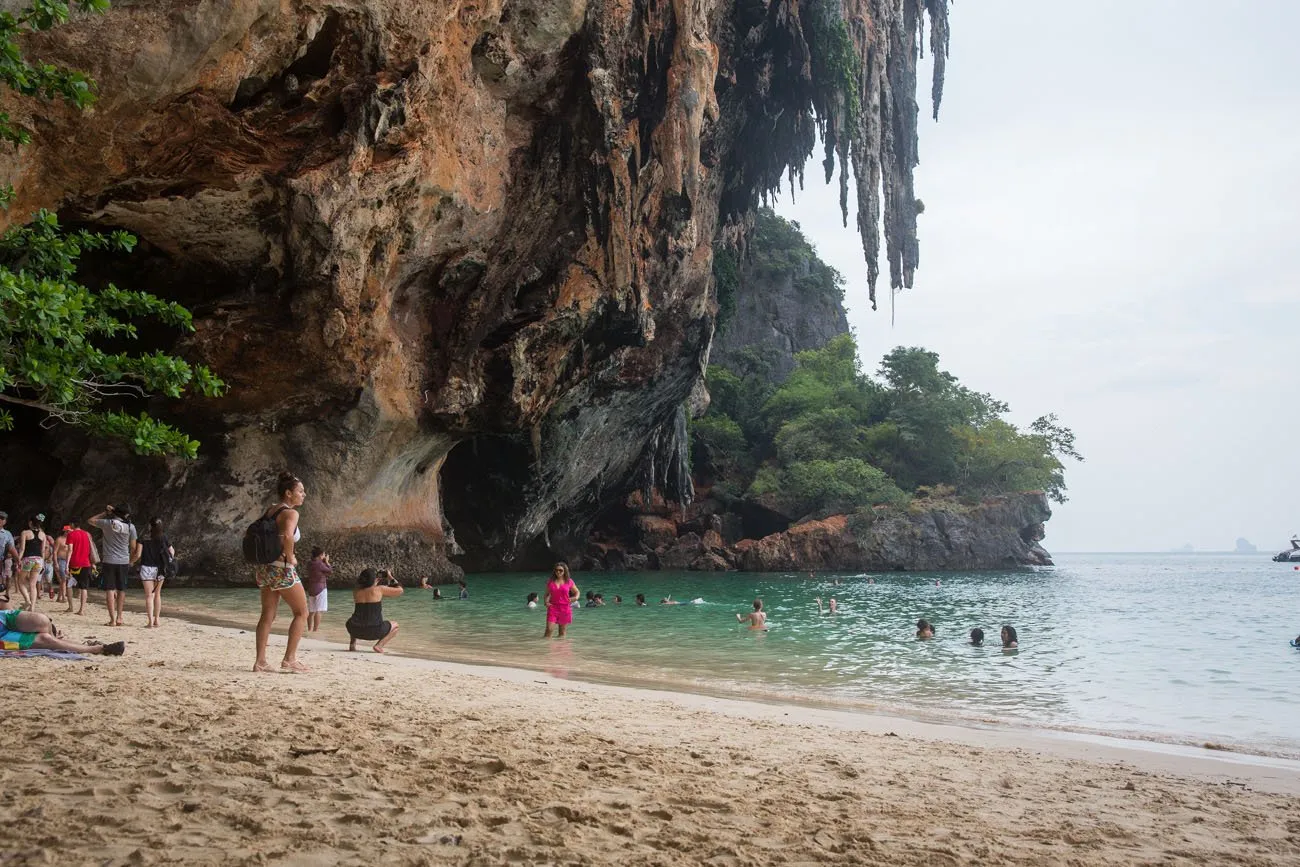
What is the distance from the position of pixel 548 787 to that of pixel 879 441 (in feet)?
146

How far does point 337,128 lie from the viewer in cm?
1598

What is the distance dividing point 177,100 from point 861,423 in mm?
40047

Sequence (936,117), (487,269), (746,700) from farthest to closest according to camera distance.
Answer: (936,117) < (487,269) < (746,700)

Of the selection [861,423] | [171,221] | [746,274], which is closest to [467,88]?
[171,221]

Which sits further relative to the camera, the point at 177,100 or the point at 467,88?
the point at 467,88

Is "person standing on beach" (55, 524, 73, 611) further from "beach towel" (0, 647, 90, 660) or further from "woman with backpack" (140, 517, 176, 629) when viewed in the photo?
"beach towel" (0, 647, 90, 660)

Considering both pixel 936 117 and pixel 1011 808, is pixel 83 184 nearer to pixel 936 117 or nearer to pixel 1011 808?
pixel 1011 808

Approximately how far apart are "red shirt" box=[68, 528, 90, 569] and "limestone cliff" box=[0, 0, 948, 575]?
4.41 m

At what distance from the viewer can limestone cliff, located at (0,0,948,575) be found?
13641 millimetres

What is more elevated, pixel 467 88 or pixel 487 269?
pixel 467 88

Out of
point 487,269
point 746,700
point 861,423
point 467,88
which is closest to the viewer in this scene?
point 746,700

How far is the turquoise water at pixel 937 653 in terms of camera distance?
7.87 meters

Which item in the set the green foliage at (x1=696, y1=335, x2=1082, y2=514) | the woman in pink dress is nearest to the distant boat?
the green foliage at (x1=696, y1=335, x2=1082, y2=514)

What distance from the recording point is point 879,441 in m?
46.4
